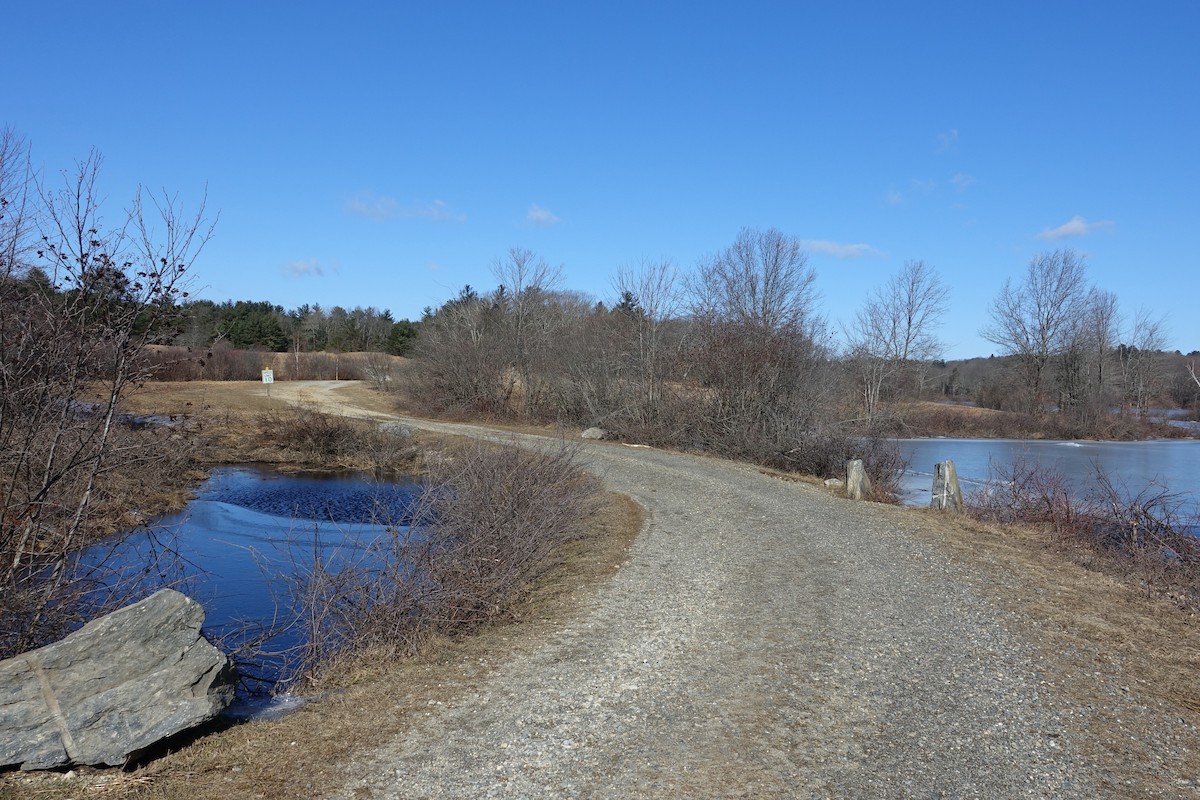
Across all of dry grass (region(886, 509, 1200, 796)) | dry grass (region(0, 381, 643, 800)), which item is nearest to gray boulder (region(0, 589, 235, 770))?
dry grass (region(0, 381, 643, 800))

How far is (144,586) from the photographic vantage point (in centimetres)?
870

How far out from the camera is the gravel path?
15.4ft

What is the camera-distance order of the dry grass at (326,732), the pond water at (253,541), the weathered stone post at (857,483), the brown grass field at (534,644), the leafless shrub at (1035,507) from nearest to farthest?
the dry grass at (326,732), the brown grass field at (534,644), the pond water at (253,541), the leafless shrub at (1035,507), the weathered stone post at (857,483)

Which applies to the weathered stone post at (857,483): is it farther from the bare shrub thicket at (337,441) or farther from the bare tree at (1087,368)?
the bare tree at (1087,368)

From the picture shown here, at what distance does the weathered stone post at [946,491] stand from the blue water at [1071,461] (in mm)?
2398

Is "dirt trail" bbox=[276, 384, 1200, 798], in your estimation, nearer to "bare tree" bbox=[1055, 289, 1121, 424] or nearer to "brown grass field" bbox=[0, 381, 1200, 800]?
"brown grass field" bbox=[0, 381, 1200, 800]

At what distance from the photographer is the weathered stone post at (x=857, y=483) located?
1585 cm

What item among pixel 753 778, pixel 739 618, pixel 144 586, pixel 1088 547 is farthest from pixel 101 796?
pixel 1088 547

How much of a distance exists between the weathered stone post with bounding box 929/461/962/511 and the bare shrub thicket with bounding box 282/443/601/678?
271 inches

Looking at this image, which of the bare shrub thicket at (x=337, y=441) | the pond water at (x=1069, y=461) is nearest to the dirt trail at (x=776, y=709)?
the pond water at (x=1069, y=461)

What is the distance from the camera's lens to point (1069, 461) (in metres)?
30.2

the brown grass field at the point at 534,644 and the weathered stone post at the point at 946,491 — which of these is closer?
the brown grass field at the point at 534,644

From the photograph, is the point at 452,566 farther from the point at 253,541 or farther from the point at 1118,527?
the point at 1118,527

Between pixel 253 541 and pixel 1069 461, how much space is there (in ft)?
92.4
